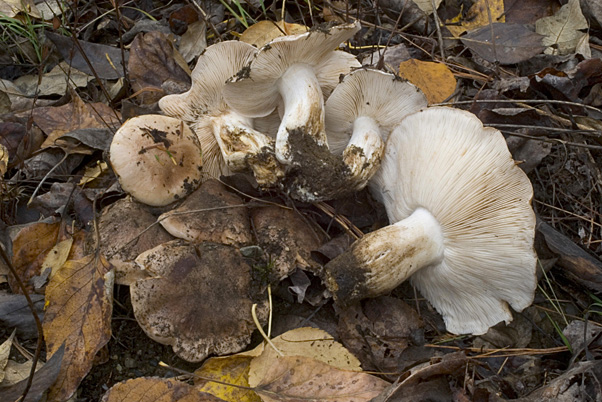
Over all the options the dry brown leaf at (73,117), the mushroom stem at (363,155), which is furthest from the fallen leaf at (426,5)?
the dry brown leaf at (73,117)

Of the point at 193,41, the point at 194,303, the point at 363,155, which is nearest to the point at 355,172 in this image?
the point at 363,155

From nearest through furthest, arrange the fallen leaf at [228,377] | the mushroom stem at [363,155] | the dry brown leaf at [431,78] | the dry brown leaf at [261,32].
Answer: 1. the fallen leaf at [228,377]
2. the mushroom stem at [363,155]
3. the dry brown leaf at [431,78]
4. the dry brown leaf at [261,32]

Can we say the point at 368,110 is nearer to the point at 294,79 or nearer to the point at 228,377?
the point at 294,79

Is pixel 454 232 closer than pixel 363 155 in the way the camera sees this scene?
Yes

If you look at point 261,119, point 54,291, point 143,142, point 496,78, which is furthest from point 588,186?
point 54,291

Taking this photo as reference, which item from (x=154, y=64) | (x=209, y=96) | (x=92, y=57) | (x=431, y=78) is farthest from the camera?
(x=92, y=57)

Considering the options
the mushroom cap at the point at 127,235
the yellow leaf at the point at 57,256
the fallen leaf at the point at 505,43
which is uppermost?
the fallen leaf at the point at 505,43

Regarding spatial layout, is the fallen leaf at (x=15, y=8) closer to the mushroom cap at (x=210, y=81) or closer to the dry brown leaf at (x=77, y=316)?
the mushroom cap at (x=210, y=81)
